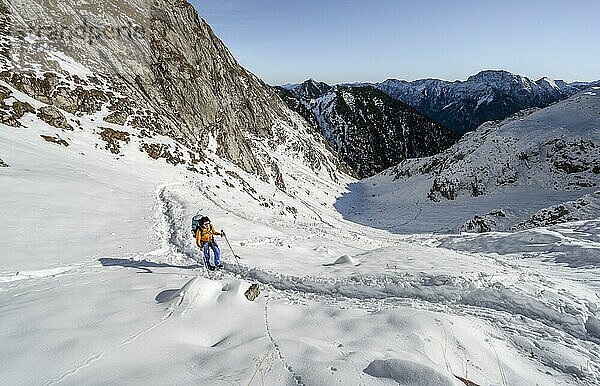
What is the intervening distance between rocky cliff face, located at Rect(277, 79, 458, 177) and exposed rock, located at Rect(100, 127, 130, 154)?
4289 inches

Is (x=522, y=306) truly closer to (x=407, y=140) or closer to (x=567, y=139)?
(x=567, y=139)

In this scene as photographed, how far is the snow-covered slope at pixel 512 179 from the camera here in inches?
1388

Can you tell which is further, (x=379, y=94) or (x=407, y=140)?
(x=379, y=94)

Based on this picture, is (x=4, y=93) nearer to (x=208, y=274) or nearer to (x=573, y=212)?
(x=208, y=274)

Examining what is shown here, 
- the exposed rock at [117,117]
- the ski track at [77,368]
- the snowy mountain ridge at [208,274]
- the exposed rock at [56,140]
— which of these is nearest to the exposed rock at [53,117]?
the snowy mountain ridge at [208,274]

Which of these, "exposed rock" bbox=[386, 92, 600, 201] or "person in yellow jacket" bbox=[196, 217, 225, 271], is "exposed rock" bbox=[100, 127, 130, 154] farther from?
"exposed rock" bbox=[386, 92, 600, 201]

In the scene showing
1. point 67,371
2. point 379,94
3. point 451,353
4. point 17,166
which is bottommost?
point 451,353

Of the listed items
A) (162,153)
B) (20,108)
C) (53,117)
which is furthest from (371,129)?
(20,108)

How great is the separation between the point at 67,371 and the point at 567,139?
51.4 meters

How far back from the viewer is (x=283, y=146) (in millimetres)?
83125

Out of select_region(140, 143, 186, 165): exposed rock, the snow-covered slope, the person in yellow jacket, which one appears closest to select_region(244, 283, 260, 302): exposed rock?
the person in yellow jacket

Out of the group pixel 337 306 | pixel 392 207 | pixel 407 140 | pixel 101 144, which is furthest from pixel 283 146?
pixel 407 140

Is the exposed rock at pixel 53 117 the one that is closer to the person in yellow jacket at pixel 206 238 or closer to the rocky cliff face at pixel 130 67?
the rocky cliff face at pixel 130 67

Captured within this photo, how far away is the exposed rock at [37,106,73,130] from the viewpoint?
92.8 ft
